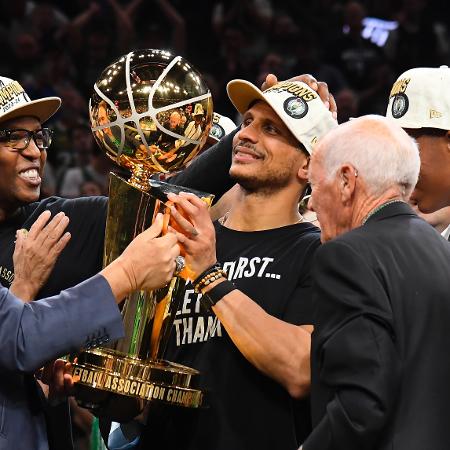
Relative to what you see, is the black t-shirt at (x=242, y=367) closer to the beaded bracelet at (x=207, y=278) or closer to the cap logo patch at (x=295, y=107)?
the beaded bracelet at (x=207, y=278)

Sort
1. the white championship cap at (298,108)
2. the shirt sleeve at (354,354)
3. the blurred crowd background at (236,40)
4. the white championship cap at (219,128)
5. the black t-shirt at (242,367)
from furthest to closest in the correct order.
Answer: the blurred crowd background at (236,40), the white championship cap at (219,128), the white championship cap at (298,108), the black t-shirt at (242,367), the shirt sleeve at (354,354)

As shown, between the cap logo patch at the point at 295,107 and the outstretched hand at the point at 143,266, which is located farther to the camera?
the cap logo patch at the point at 295,107

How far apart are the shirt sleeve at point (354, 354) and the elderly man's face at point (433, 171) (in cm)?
117

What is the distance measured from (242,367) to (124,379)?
431 millimetres

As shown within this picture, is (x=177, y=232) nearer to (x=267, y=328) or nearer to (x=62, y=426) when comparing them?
(x=267, y=328)

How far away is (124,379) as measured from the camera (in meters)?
2.72

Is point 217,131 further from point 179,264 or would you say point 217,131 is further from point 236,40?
point 236,40

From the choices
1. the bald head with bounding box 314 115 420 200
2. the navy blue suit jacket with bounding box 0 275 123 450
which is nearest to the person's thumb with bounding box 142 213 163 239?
the navy blue suit jacket with bounding box 0 275 123 450

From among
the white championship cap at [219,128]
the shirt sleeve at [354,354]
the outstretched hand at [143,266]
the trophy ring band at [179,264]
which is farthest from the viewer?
the white championship cap at [219,128]

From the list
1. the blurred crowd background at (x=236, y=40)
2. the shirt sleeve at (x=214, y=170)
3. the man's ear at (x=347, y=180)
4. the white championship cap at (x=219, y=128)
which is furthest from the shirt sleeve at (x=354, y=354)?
the blurred crowd background at (x=236, y=40)

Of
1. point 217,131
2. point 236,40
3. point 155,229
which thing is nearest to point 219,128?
point 217,131

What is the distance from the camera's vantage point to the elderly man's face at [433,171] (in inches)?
136

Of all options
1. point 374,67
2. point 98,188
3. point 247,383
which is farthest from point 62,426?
point 374,67

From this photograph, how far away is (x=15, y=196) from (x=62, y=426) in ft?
2.46
